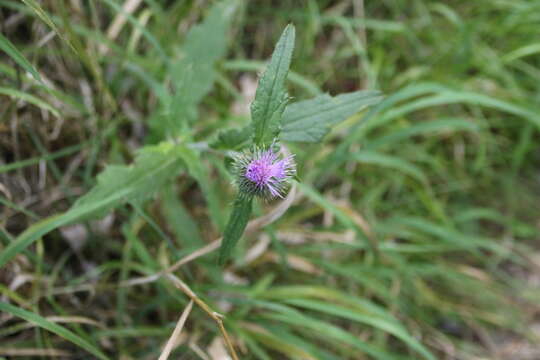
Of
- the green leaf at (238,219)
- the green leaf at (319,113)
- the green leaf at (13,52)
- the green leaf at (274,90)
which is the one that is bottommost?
the green leaf at (238,219)

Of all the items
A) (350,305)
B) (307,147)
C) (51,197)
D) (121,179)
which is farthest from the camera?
(307,147)

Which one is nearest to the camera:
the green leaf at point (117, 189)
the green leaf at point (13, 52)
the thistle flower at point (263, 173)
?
the thistle flower at point (263, 173)

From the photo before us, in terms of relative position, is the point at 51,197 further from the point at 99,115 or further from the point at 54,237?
the point at 99,115

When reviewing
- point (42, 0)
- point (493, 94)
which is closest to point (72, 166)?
point (42, 0)

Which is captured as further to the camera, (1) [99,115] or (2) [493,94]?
(2) [493,94]

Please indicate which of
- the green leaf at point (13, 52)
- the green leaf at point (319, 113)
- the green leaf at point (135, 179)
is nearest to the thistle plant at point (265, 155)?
the green leaf at point (319, 113)

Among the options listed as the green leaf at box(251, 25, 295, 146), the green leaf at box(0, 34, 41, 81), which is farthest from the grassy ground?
the green leaf at box(251, 25, 295, 146)

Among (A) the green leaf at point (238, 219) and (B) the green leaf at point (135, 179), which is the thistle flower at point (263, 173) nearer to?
(A) the green leaf at point (238, 219)

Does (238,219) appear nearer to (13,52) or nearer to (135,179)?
(135,179)
